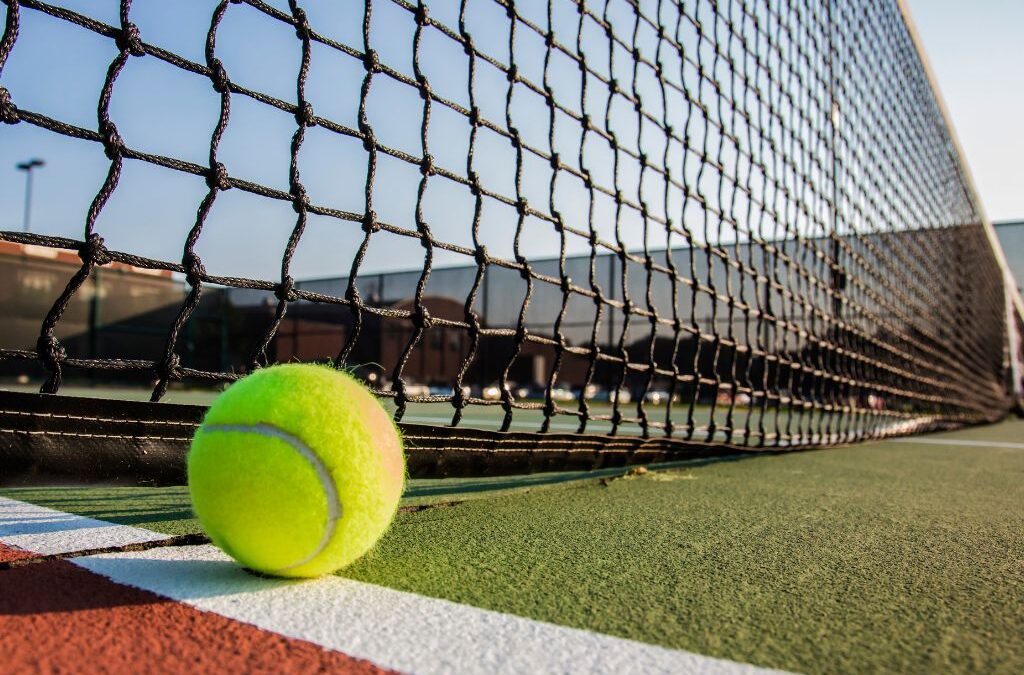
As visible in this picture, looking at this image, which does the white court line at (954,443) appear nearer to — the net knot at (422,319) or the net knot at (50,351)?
the net knot at (422,319)

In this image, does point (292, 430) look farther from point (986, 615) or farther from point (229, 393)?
point (986, 615)

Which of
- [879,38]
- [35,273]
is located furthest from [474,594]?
[35,273]

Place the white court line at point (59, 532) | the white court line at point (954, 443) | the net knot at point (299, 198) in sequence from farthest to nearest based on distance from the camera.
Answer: the white court line at point (954, 443)
the net knot at point (299, 198)
the white court line at point (59, 532)

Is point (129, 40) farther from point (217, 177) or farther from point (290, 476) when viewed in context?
point (290, 476)

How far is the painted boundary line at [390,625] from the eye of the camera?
0.69 metres

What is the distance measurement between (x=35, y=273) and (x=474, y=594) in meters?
15.6

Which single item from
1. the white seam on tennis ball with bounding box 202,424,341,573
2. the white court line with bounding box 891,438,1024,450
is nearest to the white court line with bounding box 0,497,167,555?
the white seam on tennis ball with bounding box 202,424,341,573

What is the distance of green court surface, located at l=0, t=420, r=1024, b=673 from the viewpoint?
2.57 ft

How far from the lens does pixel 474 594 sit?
35.5 inches

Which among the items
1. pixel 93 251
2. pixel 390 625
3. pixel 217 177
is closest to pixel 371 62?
pixel 217 177

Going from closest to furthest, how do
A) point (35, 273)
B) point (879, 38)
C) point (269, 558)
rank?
point (269, 558), point (879, 38), point (35, 273)

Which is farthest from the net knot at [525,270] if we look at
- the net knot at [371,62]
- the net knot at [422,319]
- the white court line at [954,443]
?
the white court line at [954,443]

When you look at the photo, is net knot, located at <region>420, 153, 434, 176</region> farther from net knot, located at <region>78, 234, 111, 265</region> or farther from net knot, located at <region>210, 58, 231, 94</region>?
net knot, located at <region>78, 234, 111, 265</region>

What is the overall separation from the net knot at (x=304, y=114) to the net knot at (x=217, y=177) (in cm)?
19
